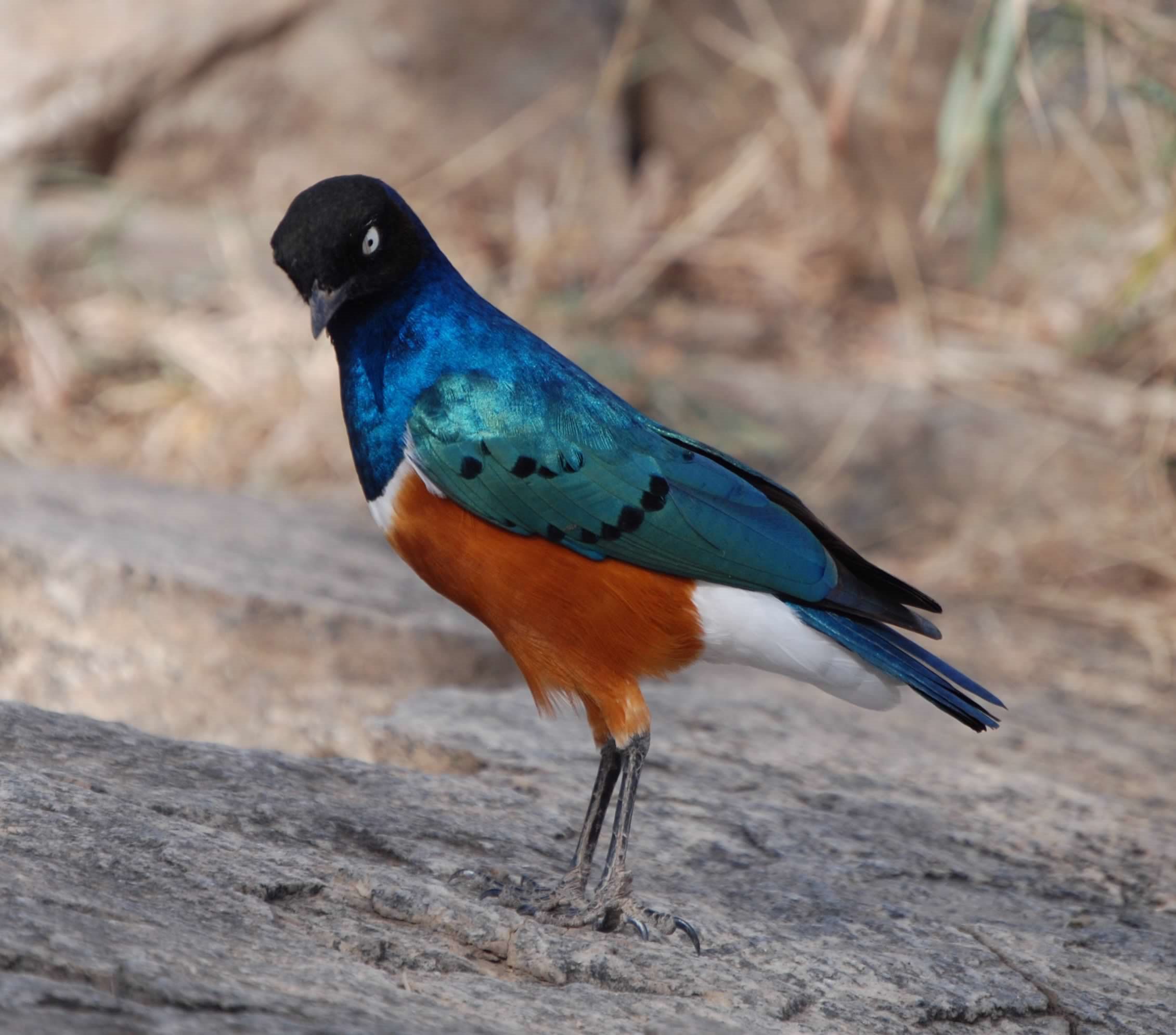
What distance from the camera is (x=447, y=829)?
3.48m

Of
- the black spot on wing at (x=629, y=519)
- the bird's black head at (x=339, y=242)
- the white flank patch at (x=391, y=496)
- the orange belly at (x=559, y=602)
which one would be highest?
the bird's black head at (x=339, y=242)

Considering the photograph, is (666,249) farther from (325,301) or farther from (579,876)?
(579,876)

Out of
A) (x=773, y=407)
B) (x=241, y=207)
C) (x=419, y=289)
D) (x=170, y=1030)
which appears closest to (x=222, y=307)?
(x=241, y=207)

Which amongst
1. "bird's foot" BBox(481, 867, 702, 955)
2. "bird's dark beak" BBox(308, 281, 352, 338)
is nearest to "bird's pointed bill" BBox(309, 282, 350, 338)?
"bird's dark beak" BBox(308, 281, 352, 338)

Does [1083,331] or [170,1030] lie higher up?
[1083,331]

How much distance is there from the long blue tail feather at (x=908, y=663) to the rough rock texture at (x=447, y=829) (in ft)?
1.75

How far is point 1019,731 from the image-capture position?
5133 millimetres

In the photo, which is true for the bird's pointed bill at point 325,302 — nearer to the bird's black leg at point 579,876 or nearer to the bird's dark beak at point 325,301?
→ the bird's dark beak at point 325,301

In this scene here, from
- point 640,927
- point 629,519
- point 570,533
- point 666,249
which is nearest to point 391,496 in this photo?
point 570,533

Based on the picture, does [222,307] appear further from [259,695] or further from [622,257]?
[259,695]

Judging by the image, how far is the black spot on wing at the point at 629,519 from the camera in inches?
128

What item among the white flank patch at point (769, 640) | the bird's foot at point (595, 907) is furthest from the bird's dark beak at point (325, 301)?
the bird's foot at point (595, 907)

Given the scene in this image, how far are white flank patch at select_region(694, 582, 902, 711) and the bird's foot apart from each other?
0.56 m

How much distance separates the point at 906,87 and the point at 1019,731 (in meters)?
5.49
